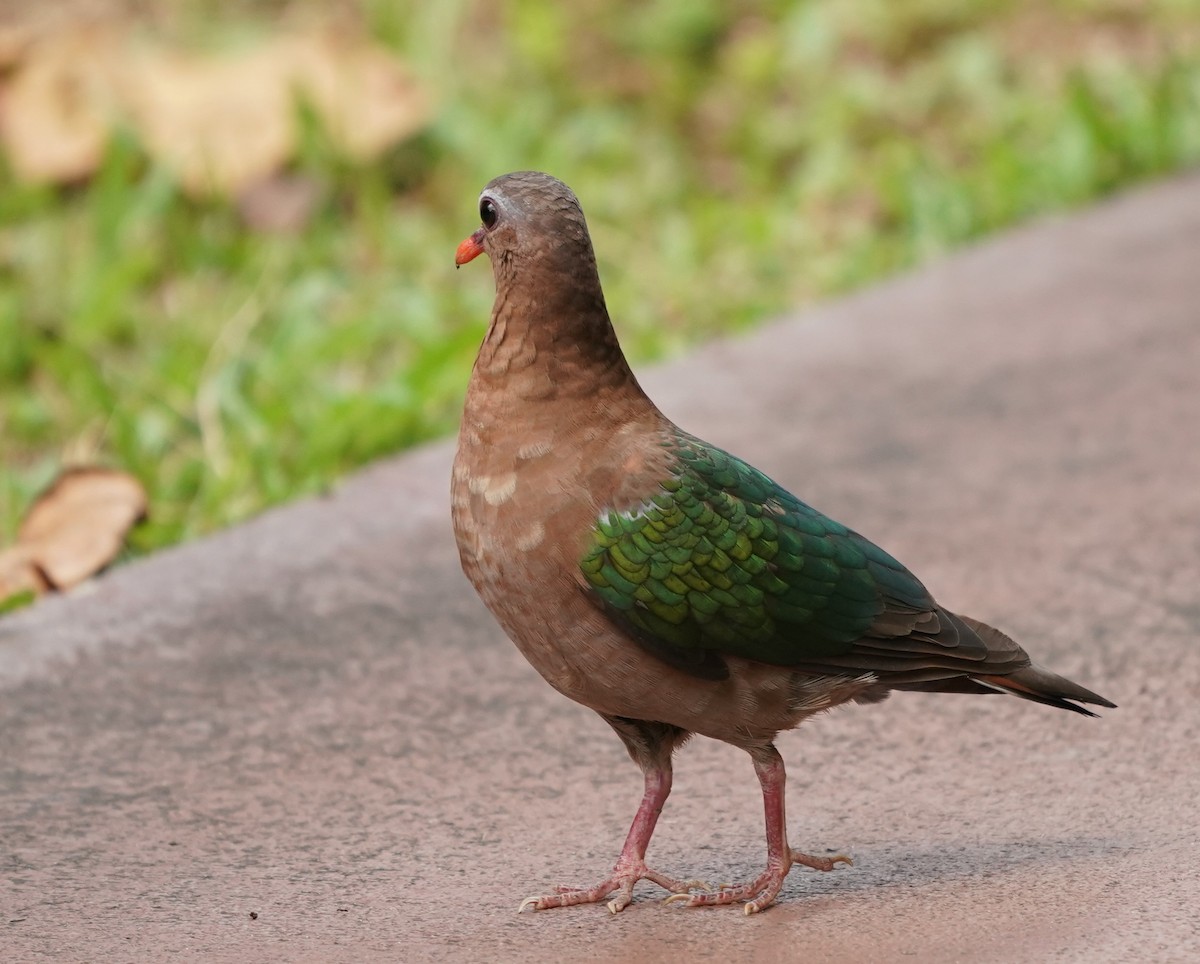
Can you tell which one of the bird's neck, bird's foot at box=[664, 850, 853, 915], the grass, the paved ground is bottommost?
bird's foot at box=[664, 850, 853, 915]

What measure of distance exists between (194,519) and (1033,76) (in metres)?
4.78

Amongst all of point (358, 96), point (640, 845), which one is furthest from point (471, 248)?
point (358, 96)

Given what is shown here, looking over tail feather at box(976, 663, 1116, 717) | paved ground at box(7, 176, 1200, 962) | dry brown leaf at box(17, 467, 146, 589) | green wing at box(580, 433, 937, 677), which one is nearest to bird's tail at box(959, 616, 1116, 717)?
tail feather at box(976, 663, 1116, 717)

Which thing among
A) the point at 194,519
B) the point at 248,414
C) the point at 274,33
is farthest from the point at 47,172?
the point at 194,519

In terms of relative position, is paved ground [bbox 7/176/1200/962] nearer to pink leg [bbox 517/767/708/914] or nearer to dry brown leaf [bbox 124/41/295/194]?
pink leg [bbox 517/767/708/914]

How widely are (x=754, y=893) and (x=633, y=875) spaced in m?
0.20

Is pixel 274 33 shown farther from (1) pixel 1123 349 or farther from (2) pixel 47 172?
(1) pixel 1123 349

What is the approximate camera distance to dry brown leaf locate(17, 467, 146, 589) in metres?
4.47

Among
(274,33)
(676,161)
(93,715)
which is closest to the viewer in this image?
(93,715)

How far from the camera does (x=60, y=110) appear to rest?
7.48 meters

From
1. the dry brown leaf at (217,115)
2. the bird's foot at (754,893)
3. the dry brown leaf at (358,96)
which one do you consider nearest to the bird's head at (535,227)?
the bird's foot at (754,893)

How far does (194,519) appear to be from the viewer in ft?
16.9

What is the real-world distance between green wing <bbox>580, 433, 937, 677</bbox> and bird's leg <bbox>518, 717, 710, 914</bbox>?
0.83 ft

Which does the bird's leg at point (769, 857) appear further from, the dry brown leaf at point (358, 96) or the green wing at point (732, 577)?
the dry brown leaf at point (358, 96)
